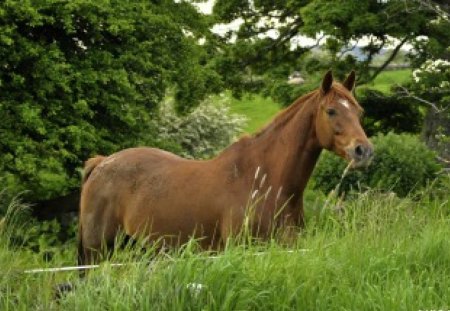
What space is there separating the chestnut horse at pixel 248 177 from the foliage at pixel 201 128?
10.6m

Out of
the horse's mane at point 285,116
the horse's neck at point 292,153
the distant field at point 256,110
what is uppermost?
the horse's mane at point 285,116

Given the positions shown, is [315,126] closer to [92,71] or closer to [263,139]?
[263,139]

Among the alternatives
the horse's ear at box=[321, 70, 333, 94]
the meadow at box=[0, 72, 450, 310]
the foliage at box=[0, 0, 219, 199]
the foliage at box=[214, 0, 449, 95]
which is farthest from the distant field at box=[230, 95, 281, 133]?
the meadow at box=[0, 72, 450, 310]

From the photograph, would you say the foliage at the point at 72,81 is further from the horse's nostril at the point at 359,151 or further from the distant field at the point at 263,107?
the distant field at the point at 263,107

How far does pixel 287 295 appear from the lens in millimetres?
4574

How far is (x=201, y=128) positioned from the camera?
19.7 m

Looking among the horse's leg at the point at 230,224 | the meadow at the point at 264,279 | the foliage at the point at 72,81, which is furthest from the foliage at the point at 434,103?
the meadow at the point at 264,279

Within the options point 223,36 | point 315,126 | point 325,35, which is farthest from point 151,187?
point 223,36

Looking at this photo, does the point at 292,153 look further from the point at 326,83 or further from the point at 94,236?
the point at 94,236

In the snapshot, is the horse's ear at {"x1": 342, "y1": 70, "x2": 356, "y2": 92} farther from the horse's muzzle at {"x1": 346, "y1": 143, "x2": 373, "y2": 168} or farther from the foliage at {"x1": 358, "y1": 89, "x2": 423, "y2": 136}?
the foliage at {"x1": 358, "y1": 89, "x2": 423, "y2": 136}

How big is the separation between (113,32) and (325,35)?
20.3 feet

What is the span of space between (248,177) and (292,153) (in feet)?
1.45

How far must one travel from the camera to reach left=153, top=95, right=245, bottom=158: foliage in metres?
19.0

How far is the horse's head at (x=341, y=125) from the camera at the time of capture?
6.58 metres
